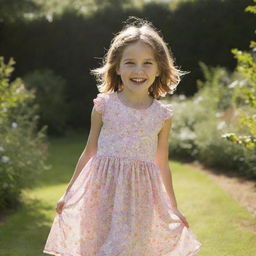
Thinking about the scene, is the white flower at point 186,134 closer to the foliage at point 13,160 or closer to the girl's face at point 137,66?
the foliage at point 13,160

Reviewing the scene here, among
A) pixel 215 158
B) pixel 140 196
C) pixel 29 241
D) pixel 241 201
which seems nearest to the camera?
pixel 140 196

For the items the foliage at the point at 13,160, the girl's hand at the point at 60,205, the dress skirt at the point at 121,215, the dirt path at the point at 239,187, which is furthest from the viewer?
the dirt path at the point at 239,187

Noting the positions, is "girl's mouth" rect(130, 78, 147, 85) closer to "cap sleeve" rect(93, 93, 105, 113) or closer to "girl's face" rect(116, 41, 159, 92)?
"girl's face" rect(116, 41, 159, 92)

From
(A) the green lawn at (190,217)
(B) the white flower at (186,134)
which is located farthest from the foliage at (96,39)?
(A) the green lawn at (190,217)

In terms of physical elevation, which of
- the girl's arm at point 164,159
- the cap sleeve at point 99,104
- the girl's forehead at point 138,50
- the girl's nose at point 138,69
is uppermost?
the girl's forehead at point 138,50

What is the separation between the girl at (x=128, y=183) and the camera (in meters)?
2.70

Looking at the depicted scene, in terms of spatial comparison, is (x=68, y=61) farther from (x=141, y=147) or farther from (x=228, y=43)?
(x=141, y=147)

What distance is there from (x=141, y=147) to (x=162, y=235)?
472 millimetres

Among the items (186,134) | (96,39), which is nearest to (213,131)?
(186,134)

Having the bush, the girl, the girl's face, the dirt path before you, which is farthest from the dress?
the bush

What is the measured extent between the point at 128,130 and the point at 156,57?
42 centimetres

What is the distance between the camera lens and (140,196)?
2.71 m

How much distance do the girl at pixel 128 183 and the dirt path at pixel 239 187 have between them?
2.12 metres

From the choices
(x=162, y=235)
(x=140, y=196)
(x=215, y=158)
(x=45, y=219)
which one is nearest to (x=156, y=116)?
(x=140, y=196)
